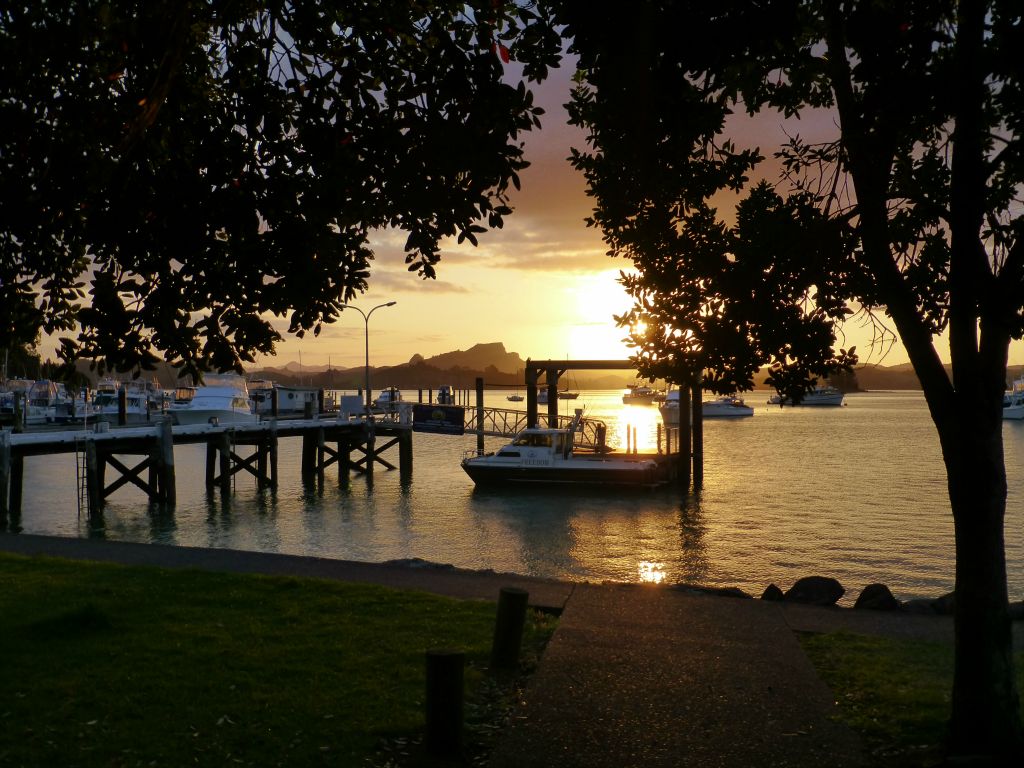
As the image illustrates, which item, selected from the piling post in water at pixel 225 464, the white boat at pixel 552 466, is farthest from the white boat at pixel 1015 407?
the piling post in water at pixel 225 464

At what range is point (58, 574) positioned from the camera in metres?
13.1

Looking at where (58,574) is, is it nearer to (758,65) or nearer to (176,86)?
(176,86)

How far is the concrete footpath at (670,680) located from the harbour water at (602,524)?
8.79 metres

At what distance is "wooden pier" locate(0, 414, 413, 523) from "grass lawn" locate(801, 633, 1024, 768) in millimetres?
29871

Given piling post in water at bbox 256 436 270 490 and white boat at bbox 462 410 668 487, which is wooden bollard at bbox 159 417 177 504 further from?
white boat at bbox 462 410 668 487

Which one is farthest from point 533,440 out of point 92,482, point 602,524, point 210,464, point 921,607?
point 921,607

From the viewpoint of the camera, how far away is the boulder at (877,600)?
13.8m

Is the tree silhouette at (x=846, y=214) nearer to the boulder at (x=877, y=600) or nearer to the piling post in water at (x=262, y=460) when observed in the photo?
the boulder at (x=877, y=600)

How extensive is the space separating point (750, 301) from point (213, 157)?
178 inches

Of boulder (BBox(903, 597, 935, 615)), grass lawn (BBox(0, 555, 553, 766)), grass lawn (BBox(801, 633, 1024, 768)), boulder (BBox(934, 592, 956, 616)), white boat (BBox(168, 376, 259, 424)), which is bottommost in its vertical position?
boulder (BBox(903, 597, 935, 615))

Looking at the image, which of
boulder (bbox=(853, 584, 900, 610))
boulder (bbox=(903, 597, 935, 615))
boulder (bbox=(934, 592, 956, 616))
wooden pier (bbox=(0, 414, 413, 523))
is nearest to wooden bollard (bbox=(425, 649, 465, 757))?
boulder (bbox=(853, 584, 900, 610))

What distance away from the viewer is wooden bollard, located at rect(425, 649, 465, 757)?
21.8 ft

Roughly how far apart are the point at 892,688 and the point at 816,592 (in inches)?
240

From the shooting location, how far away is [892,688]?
8.43 m
